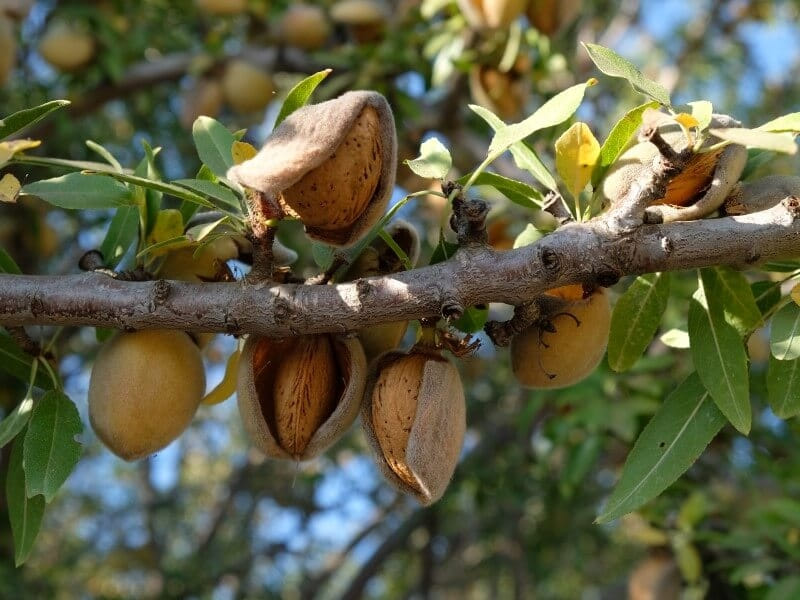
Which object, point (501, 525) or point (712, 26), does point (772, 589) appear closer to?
point (501, 525)

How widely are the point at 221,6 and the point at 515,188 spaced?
227 centimetres

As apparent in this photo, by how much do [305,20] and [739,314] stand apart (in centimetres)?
239

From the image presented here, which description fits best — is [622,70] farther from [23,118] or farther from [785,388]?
[23,118]

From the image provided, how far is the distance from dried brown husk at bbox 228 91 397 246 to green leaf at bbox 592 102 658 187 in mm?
299

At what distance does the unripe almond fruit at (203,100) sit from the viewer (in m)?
3.19

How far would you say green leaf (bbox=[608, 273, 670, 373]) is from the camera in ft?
4.22

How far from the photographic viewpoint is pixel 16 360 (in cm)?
131

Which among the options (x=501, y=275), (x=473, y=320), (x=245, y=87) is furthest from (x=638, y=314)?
(x=245, y=87)

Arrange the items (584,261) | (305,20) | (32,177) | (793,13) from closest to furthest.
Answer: (584,261) → (32,177) → (305,20) → (793,13)

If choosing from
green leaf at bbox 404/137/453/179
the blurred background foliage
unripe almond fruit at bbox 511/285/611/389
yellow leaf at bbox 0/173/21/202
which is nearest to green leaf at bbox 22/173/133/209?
yellow leaf at bbox 0/173/21/202

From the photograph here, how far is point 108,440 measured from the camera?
1.21 m

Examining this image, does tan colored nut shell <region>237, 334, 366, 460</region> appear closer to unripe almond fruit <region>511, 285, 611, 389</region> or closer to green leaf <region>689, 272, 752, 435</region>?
unripe almond fruit <region>511, 285, 611, 389</region>

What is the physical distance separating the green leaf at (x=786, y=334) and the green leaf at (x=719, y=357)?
0.16 feet

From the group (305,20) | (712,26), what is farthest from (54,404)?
(712,26)
